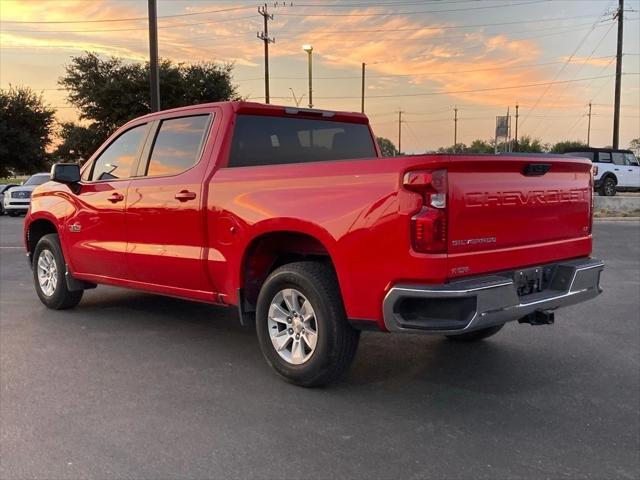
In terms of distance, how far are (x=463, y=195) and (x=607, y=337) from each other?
2.89 metres

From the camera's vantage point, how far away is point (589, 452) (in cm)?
328

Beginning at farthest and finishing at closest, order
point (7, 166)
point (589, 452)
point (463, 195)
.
A: point (7, 166)
point (463, 195)
point (589, 452)

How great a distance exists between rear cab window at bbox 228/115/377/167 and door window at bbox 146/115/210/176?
351 millimetres

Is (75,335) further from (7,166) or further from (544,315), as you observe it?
(7,166)

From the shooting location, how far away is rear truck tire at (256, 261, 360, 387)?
13.0 ft

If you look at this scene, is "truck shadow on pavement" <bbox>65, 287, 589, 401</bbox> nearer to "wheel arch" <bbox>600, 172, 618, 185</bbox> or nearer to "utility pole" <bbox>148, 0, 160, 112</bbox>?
"utility pole" <bbox>148, 0, 160, 112</bbox>

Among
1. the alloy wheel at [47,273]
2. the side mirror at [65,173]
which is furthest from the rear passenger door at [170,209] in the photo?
the alloy wheel at [47,273]

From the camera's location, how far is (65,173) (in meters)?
6.00

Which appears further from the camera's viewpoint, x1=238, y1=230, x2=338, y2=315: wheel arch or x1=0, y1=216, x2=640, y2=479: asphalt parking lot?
x1=238, y1=230, x2=338, y2=315: wheel arch

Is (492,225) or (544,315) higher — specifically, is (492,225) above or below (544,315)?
above

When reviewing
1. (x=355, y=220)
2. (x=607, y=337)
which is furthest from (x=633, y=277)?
(x=355, y=220)

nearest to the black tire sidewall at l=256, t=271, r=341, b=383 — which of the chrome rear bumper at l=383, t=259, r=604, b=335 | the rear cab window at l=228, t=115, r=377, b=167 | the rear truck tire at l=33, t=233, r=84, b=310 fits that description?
the chrome rear bumper at l=383, t=259, r=604, b=335

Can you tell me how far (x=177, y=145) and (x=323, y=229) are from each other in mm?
1986

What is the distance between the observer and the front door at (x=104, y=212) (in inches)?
220
